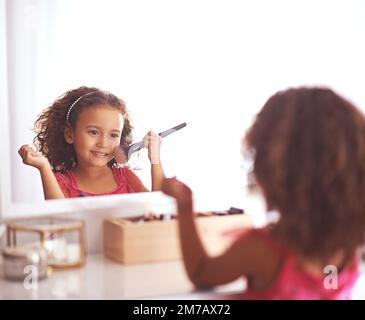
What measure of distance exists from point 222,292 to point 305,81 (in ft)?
1.98

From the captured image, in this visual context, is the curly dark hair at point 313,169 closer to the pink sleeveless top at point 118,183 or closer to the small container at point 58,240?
the small container at point 58,240

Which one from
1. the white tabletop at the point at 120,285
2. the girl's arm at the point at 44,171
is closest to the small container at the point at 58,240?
the white tabletop at the point at 120,285

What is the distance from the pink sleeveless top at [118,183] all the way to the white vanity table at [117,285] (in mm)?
227

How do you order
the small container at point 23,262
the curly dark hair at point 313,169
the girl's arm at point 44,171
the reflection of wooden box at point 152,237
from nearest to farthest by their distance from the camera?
the curly dark hair at point 313,169
the small container at point 23,262
the reflection of wooden box at point 152,237
the girl's arm at point 44,171

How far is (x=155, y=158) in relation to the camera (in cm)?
135

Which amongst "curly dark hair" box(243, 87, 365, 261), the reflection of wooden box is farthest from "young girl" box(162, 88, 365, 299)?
the reflection of wooden box

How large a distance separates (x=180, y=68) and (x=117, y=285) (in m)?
0.53

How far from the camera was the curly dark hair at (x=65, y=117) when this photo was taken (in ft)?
4.39

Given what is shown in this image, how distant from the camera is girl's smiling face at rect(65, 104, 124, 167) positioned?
133 cm

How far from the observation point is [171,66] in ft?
4.40

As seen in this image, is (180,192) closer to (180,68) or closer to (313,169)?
(313,169)
